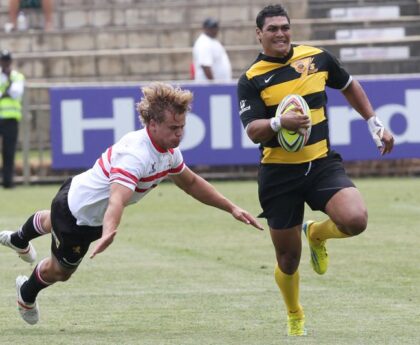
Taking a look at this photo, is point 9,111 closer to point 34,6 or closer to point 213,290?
point 34,6

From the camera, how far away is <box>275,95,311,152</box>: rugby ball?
28.3 feet

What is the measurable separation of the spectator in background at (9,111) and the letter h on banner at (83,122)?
2.33 feet

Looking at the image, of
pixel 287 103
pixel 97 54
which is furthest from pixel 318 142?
pixel 97 54

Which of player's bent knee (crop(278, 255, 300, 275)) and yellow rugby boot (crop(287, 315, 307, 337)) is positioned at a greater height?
player's bent knee (crop(278, 255, 300, 275))

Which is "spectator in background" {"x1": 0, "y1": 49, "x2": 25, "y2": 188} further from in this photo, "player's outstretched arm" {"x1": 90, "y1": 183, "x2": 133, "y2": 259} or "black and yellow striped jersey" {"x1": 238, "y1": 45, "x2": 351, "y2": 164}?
"player's outstretched arm" {"x1": 90, "y1": 183, "x2": 133, "y2": 259}

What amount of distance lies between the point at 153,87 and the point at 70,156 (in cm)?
1235

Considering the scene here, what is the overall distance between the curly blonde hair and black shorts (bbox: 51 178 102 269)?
3.30 feet

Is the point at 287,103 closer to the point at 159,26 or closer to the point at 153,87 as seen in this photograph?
the point at 153,87

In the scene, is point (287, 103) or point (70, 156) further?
point (70, 156)

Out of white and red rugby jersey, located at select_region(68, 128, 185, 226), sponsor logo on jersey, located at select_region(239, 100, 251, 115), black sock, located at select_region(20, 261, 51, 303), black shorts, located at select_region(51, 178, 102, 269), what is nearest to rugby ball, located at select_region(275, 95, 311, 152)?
sponsor logo on jersey, located at select_region(239, 100, 251, 115)

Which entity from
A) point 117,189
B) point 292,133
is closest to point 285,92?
point 292,133

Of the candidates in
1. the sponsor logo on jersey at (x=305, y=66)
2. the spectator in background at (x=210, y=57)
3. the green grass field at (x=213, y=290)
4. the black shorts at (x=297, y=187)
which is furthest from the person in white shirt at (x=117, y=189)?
the spectator in background at (x=210, y=57)

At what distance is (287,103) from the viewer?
8.67 meters

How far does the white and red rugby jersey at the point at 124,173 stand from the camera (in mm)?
8109
